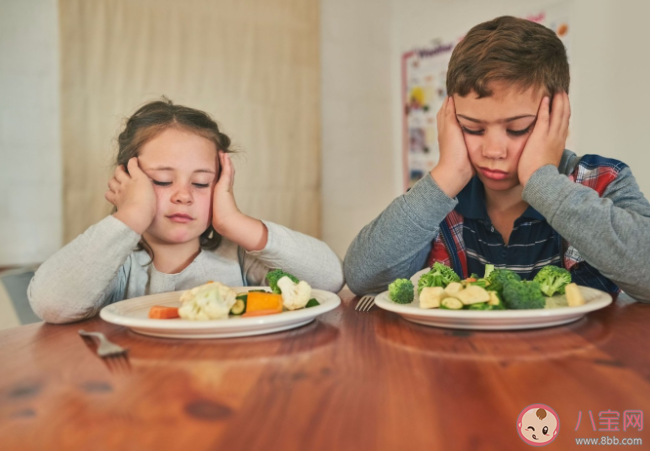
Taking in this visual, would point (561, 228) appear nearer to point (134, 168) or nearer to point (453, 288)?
point (453, 288)

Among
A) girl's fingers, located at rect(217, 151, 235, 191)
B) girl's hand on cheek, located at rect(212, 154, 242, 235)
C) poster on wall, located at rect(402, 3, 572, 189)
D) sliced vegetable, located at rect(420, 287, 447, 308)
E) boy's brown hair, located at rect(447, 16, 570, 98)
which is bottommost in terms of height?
sliced vegetable, located at rect(420, 287, 447, 308)

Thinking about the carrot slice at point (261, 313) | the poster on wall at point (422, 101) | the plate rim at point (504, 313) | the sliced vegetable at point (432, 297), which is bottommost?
the carrot slice at point (261, 313)

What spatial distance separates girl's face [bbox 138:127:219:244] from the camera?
4.13 ft

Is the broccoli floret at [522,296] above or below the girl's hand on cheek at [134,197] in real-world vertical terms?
below

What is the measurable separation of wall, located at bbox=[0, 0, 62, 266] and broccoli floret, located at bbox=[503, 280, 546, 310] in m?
2.19

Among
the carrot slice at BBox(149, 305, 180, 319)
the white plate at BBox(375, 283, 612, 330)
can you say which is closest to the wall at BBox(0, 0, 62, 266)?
the carrot slice at BBox(149, 305, 180, 319)

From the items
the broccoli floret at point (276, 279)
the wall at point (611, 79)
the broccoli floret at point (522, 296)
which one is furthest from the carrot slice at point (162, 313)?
the wall at point (611, 79)

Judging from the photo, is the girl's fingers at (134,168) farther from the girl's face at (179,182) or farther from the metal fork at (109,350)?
the metal fork at (109,350)

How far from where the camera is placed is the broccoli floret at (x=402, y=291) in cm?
92

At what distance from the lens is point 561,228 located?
3.28 ft

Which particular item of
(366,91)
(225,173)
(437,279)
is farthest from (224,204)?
(366,91)

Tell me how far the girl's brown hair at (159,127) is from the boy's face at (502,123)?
2.14 feet

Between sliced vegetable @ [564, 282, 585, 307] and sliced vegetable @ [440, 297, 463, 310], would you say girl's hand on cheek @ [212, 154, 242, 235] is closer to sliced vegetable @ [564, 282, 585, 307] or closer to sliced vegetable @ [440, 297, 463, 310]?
sliced vegetable @ [440, 297, 463, 310]

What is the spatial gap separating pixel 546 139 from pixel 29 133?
2.12 meters
